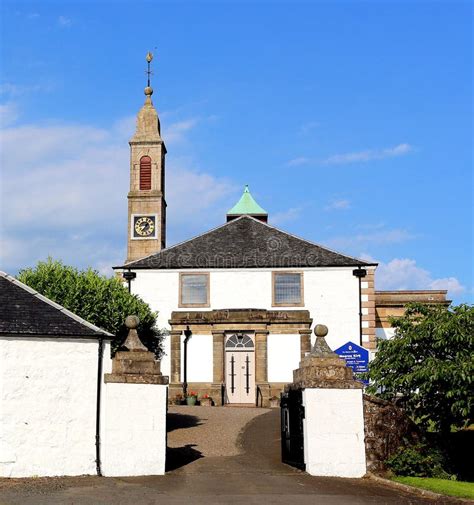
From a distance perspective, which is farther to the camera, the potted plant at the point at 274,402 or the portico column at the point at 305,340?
the portico column at the point at 305,340

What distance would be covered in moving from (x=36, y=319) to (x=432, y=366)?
28.7ft

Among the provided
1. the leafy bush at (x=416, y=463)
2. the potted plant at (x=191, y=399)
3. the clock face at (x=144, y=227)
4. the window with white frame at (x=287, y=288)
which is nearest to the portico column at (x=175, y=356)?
the potted plant at (x=191, y=399)

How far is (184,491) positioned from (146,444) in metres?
2.21

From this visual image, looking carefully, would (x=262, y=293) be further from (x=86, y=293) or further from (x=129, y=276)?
(x=86, y=293)

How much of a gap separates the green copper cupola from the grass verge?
3579 cm

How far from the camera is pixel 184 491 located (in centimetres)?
1377

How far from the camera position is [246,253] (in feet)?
119

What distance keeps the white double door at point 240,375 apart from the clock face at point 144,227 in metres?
14.1

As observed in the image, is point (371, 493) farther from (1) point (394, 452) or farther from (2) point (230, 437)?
(2) point (230, 437)

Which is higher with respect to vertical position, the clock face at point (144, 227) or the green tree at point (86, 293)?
the clock face at point (144, 227)

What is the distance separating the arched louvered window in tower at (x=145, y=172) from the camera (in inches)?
1873

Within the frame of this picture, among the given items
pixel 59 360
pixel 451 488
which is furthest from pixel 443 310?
pixel 59 360

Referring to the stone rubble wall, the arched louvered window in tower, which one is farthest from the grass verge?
the arched louvered window in tower

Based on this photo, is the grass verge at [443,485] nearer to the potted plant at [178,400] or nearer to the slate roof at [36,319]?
the slate roof at [36,319]
